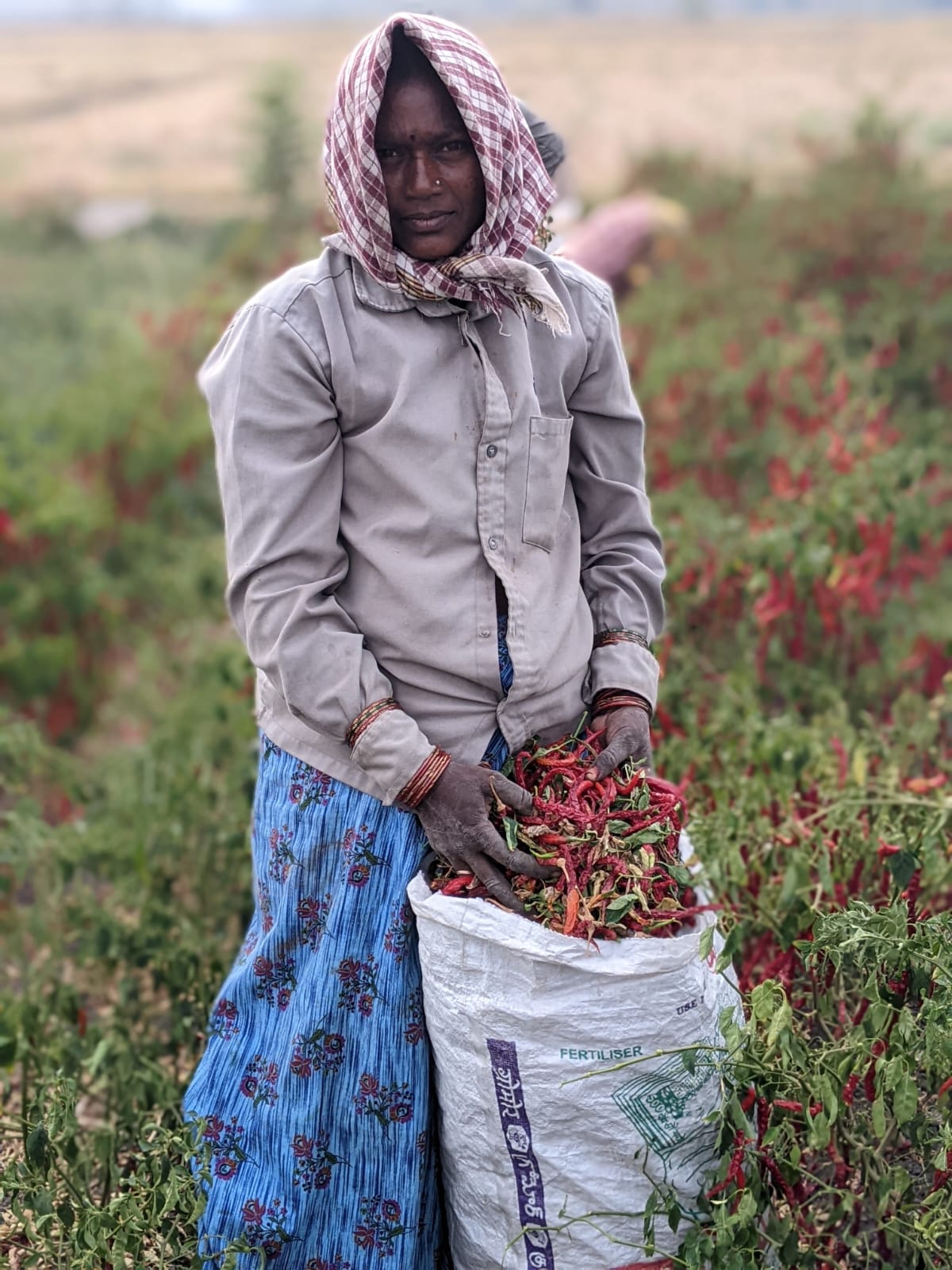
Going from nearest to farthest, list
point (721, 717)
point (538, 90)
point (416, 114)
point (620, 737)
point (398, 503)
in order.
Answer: point (416, 114) < point (398, 503) < point (620, 737) < point (721, 717) < point (538, 90)

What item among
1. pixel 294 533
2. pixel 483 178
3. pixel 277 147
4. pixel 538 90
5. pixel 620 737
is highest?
pixel 483 178

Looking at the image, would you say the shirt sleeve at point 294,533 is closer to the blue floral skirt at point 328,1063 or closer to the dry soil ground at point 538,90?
the blue floral skirt at point 328,1063

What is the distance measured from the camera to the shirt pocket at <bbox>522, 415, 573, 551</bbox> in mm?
1880

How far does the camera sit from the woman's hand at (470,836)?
1.79 metres

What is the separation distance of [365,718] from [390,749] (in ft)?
0.18

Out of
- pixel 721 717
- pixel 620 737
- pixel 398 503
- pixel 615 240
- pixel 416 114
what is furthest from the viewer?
pixel 615 240

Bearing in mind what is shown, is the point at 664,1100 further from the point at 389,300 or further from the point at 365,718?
the point at 389,300

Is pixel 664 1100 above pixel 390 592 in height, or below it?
below

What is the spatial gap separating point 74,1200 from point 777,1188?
1.19 metres

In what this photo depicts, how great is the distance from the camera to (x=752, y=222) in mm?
9219

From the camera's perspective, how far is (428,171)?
1748 millimetres

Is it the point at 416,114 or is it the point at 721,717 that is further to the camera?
the point at 721,717

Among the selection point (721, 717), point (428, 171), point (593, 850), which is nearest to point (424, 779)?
point (593, 850)

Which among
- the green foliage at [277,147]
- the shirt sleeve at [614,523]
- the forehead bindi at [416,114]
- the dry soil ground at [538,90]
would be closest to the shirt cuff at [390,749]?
the shirt sleeve at [614,523]
